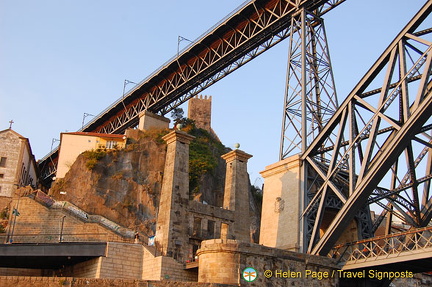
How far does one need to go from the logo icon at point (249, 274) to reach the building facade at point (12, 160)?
121 ft

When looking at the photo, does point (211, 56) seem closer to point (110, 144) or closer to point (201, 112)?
point (110, 144)

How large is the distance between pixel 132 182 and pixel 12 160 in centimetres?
1418

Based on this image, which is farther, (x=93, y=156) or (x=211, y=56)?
(x=93, y=156)

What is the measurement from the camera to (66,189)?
46.8 meters

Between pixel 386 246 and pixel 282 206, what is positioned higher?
pixel 282 206

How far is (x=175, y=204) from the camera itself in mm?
26109

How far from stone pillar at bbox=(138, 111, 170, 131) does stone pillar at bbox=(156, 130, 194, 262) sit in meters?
21.6

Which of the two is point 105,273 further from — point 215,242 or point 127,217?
point 127,217

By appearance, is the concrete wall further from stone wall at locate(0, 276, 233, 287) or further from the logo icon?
the logo icon

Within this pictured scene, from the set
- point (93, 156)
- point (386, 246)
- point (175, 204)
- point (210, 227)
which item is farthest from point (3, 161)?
point (386, 246)

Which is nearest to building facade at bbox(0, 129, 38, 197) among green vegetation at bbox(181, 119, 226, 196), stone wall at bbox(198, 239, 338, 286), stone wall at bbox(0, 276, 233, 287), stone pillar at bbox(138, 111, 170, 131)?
stone pillar at bbox(138, 111, 170, 131)

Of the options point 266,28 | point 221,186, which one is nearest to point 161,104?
point 221,186

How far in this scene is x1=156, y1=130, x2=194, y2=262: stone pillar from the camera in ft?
83.8

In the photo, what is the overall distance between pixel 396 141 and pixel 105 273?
13811 millimetres
